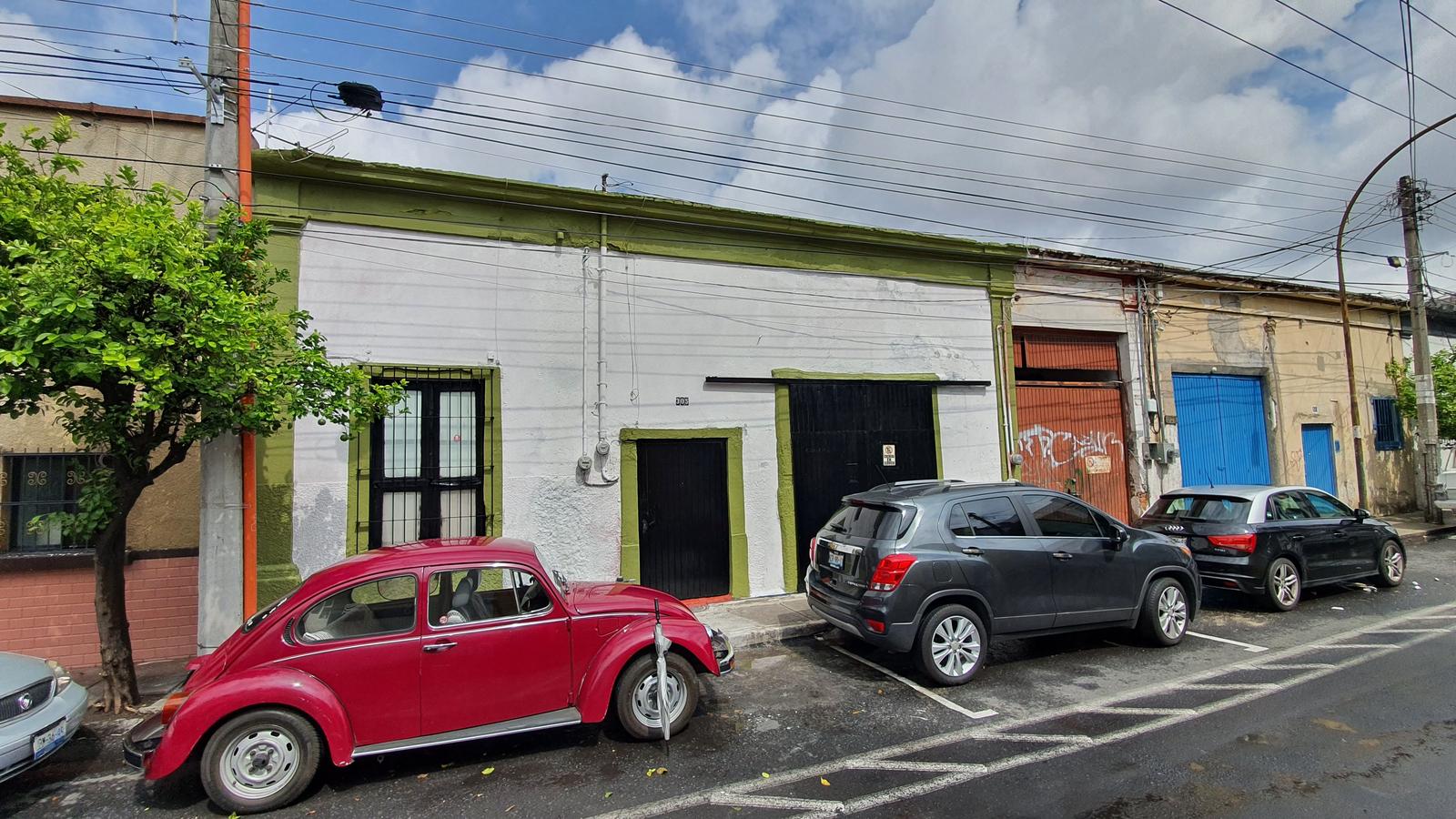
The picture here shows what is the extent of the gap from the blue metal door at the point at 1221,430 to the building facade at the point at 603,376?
5.69 m

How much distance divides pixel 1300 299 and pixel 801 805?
18.2 metres

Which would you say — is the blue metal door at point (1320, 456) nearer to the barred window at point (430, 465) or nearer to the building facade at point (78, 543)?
the barred window at point (430, 465)

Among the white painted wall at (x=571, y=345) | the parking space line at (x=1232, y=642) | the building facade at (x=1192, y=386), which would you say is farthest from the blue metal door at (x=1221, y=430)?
the white painted wall at (x=571, y=345)

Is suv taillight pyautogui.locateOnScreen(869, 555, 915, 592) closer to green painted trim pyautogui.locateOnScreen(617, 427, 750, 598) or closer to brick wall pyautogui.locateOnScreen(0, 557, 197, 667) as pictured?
green painted trim pyautogui.locateOnScreen(617, 427, 750, 598)

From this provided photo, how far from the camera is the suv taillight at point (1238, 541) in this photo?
7.72m

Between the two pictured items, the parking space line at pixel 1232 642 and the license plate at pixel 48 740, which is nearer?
the license plate at pixel 48 740

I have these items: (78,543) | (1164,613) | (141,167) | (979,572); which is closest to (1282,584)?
(1164,613)

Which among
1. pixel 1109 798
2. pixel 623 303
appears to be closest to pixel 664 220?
pixel 623 303

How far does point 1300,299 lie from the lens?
15.4 meters

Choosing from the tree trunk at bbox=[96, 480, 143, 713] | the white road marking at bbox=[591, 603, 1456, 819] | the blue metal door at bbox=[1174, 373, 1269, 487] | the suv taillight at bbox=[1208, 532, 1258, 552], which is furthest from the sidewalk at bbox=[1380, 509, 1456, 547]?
the tree trunk at bbox=[96, 480, 143, 713]

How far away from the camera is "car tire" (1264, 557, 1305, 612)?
771 centimetres

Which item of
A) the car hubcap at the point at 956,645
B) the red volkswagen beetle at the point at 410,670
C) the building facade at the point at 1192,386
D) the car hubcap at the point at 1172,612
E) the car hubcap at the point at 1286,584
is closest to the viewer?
the red volkswagen beetle at the point at 410,670

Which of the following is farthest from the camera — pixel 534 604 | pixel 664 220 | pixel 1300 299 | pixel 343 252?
pixel 1300 299

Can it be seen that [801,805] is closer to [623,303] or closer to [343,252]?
[623,303]
